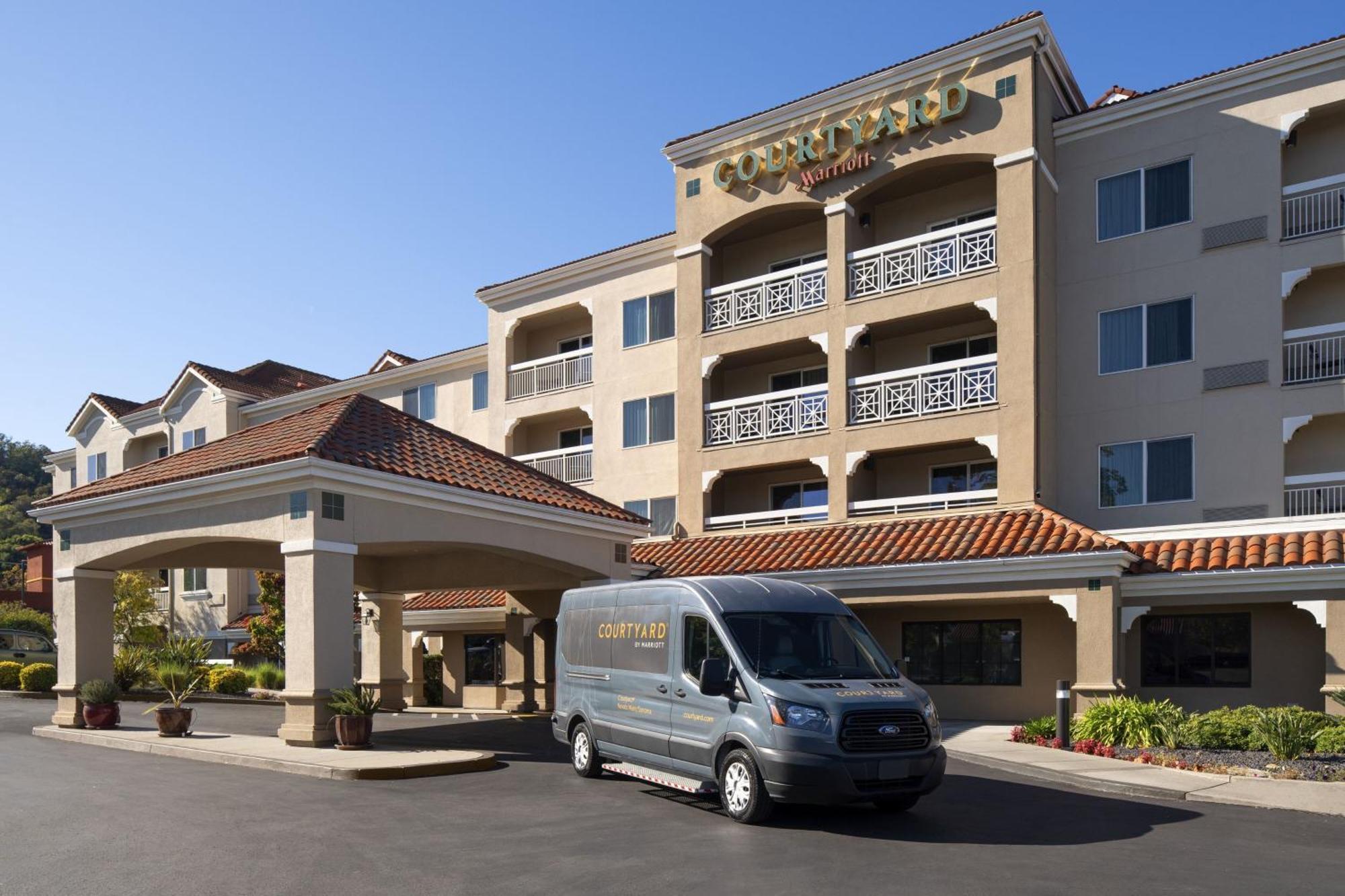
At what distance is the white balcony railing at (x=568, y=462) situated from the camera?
1330 inches

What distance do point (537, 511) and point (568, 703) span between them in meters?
6.12

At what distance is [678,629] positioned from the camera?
1358cm

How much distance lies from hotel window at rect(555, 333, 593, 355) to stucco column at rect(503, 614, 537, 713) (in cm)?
Result: 991

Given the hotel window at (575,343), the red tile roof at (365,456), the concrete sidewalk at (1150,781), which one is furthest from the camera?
the hotel window at (575,343)

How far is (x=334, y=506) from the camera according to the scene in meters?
17.9

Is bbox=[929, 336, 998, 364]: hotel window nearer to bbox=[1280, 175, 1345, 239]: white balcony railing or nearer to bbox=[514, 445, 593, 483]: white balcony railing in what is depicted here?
Result: bbox=[1280, 175, 1345, 239]: white balcony railing

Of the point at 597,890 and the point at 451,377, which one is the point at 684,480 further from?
the point at 597,890

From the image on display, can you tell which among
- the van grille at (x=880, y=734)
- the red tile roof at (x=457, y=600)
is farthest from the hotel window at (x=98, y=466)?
the van grille at (x=880, y=734)

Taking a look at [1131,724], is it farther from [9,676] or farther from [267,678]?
[9,676]

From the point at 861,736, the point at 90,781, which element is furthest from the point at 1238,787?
the point at 90,781

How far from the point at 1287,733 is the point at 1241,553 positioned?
5748 mm

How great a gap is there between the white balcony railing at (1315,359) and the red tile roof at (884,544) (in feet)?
17.3

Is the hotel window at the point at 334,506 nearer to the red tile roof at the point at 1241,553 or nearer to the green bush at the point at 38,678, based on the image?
the red tile roof at the point at 1241,553

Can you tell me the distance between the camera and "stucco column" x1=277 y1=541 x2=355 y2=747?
57.7ft
